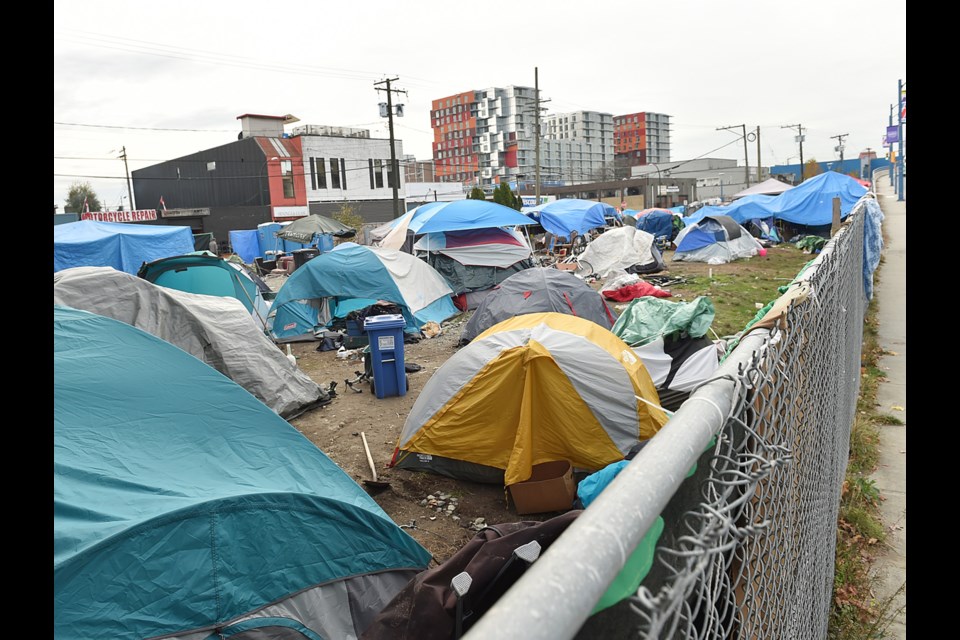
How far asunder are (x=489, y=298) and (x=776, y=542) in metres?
9.89

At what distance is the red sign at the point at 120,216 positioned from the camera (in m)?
36.8

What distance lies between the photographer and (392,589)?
4.07m

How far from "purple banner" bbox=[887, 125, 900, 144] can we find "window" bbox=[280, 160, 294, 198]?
3472 centimetres

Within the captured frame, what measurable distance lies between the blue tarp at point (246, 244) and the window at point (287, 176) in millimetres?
9036

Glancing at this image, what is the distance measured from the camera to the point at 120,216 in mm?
37844

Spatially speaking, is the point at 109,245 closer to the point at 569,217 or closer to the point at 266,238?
the point at 266,238

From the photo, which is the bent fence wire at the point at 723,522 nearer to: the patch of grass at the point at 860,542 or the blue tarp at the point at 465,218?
the patch of grass at the point at 860,542

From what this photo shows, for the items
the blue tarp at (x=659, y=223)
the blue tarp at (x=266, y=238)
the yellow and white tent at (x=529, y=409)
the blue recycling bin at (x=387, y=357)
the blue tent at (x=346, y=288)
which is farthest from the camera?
the blue tarp at (x=266, y=238)

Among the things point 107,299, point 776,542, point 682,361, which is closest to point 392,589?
point 776,542

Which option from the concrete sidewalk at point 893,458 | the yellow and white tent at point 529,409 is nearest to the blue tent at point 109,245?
the yellow and white tent at point 529,409

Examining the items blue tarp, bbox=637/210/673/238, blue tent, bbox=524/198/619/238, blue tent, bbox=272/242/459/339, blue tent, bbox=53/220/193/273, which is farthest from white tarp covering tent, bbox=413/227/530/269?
blue tarp, bbox=637/210/673/238

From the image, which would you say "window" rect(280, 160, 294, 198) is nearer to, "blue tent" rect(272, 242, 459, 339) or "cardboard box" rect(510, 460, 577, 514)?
"blue tent" rect(272, 242, 459, 339)
